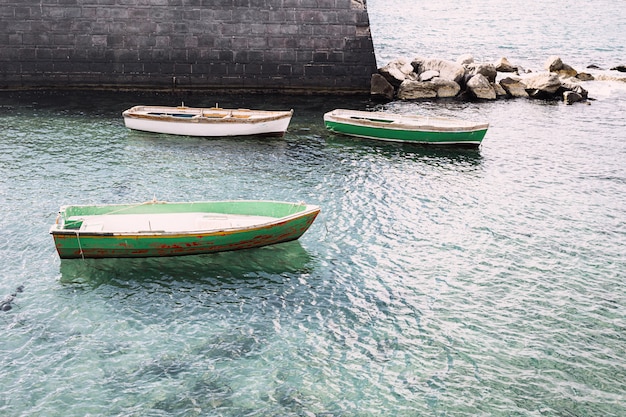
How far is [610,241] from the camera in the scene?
62.6ft

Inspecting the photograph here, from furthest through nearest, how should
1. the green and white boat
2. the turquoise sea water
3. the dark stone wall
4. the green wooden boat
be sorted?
the dark stone wall
the green and white boat
the green wooden boat
the turquoise sea water

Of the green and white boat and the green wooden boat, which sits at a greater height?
the green and white boat

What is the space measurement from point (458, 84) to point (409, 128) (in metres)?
9.52

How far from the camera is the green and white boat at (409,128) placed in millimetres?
26750

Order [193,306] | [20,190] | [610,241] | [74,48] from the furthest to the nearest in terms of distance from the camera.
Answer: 1. [74,48]
2. [20,190]
3. [610,241]
4. [193,306]

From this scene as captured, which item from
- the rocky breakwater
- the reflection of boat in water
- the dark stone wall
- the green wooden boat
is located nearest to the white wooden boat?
the dark stone wall

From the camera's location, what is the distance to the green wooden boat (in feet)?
54.6

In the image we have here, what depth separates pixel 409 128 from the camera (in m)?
27.0

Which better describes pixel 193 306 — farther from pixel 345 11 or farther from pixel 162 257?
pixel 345 11

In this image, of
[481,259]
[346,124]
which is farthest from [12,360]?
[346,124]

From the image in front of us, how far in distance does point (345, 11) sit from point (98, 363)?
24244mm

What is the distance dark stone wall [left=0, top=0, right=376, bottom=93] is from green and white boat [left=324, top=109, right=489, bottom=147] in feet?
19.7

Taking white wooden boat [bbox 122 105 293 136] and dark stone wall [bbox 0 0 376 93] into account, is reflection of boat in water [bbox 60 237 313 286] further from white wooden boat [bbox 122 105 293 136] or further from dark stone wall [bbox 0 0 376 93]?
dark stone wall [bbox 0 0 376 93]

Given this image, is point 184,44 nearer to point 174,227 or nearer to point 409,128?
point 409,128
